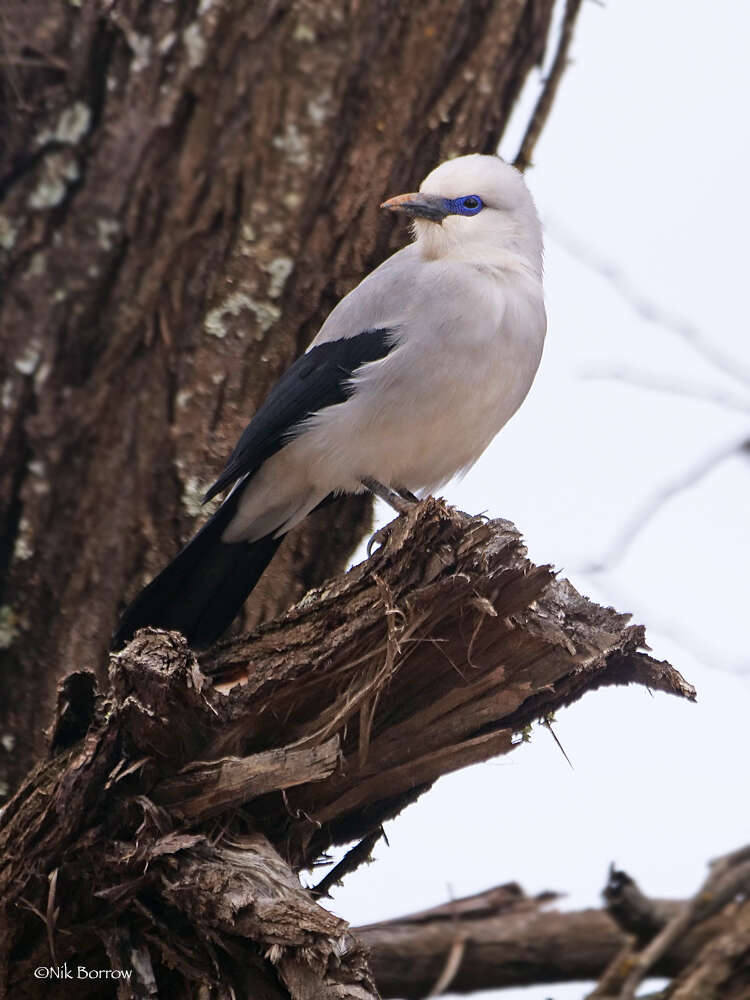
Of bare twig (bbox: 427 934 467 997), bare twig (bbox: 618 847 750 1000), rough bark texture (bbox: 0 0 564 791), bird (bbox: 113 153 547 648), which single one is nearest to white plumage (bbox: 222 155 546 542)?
bird (bbox: 113 153 547 648)

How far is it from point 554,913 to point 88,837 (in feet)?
6.02

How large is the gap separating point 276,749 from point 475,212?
2.55 metres

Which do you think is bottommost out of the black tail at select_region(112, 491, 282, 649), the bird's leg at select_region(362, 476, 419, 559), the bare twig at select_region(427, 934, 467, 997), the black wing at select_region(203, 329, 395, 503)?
the bare twig at select_region(427, 934, 467, 997)

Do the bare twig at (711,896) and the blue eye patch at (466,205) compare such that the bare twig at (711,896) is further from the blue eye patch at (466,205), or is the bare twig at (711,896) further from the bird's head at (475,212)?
the blue eye patch at (466,205)

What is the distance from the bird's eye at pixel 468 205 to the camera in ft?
16.7

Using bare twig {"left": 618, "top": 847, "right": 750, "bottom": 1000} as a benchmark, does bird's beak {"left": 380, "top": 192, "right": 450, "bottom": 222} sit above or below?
above

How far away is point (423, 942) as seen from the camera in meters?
4.42

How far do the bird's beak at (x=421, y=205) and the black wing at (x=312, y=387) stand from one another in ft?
1.67

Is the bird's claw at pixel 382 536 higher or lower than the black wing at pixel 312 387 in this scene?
lower

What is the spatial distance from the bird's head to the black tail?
1.25 metres

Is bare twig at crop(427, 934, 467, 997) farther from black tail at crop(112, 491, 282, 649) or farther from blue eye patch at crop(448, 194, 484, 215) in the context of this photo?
blue eye patch at crop(448, 194, 484, 215)

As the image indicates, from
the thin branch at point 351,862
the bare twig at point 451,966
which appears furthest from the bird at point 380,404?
the bare twig at point 451,966

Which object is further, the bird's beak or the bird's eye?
the bird's eye

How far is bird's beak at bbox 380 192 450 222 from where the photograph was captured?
4.93 metres
